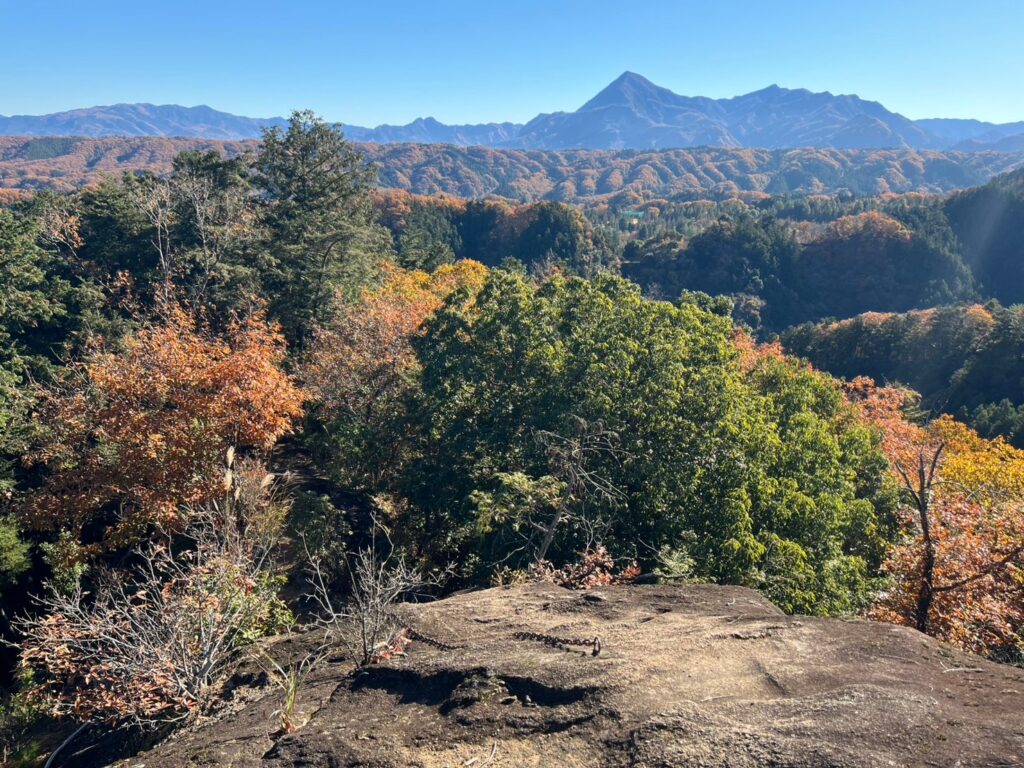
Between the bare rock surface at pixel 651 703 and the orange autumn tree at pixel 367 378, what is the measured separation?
9967mm

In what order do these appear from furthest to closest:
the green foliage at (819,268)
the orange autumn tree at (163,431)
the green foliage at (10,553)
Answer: the green foliage at (819,268)
the green foliage at (10,553)
the orange autumn tree at (163,431)

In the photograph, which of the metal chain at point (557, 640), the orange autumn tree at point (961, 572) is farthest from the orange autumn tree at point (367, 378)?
the orange autumn tree at point (961, 572)

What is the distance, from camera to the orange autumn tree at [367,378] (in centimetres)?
1819

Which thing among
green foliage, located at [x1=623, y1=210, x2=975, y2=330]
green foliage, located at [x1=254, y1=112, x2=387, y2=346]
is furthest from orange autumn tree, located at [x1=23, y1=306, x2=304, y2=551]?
green foliage, located at [x1=623, y1=210, x2=975, y2=330]

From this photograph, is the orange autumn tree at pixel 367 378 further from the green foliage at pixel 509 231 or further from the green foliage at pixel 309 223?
the green foliage at pixel 509 231

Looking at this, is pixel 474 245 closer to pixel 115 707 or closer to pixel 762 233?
pixel 762 233

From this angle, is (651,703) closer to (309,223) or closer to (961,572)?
(961,572)

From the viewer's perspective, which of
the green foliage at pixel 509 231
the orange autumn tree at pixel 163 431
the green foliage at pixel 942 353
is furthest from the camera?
the green foliage at pixel 509 231

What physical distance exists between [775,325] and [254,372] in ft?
360

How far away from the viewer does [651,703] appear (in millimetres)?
6184

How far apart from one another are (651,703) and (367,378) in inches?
650

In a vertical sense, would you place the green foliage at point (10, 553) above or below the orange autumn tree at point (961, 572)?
below

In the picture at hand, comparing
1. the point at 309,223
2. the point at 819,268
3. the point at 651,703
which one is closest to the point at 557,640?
the point at 651,703

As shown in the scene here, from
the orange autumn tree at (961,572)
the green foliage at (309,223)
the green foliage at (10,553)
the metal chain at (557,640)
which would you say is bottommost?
the green foliage at (10,553)
